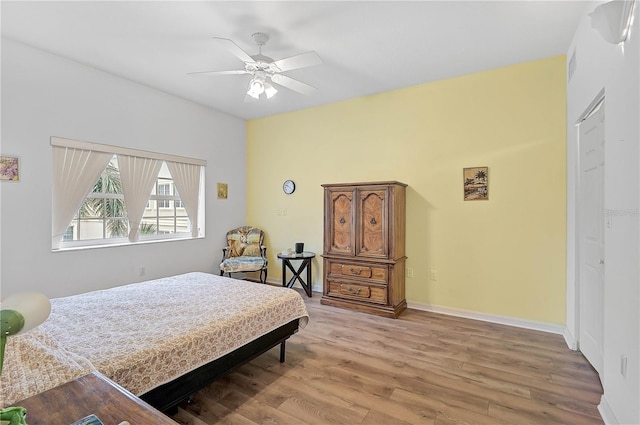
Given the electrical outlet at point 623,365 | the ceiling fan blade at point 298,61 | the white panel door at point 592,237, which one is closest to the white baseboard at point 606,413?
the electrical outlet at point 623,365

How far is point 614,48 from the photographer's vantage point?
1.81m

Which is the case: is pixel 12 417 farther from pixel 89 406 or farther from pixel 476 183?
pixel 476 183

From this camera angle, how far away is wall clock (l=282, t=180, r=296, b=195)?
484 centimetres

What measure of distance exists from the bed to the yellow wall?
6.83 ft

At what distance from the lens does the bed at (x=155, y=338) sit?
129 centimetres

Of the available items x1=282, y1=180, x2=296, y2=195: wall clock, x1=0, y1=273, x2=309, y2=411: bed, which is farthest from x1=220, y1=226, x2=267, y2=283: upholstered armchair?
x1=0, y1=273, x2=309, y2=411: bed

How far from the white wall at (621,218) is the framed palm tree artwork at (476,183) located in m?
1.29

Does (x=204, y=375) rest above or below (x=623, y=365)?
below

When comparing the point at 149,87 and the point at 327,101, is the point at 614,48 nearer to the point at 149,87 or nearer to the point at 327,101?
the point at 327,101

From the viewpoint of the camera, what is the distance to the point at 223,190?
4969 millimetres

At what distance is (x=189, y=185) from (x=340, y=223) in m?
2.36

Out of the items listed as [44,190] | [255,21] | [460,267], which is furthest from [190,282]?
[460,267]

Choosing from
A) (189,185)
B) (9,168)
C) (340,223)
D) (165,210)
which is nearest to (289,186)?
(340,223)

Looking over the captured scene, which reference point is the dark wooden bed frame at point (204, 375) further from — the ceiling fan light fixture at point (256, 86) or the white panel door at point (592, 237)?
the white panel door at point (592, 237)
